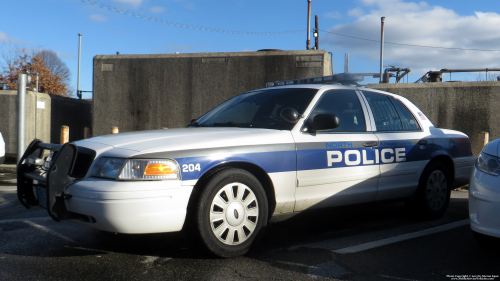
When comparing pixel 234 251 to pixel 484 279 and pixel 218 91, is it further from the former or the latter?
pixel 218 91

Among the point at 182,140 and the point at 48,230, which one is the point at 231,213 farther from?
the point at 48,230

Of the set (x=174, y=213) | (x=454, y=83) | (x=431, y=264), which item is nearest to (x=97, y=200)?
(x=174, y=213)

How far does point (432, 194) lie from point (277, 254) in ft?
7.80

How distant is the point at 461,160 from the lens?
5543 mm

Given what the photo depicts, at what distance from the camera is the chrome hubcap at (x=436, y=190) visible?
16.9 ft

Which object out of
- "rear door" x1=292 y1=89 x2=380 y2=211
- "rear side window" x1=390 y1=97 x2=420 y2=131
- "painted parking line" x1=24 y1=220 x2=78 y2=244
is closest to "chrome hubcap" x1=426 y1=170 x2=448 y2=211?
Result: "rear side window" x1=390 y1=97 x2=420 y2=131

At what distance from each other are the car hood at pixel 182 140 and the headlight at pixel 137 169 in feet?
0.23

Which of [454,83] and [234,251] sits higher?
[454,83]

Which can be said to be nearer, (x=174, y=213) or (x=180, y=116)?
(x=174, y=213)

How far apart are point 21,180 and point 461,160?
4.83 m

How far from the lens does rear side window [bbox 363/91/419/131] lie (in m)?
4.88

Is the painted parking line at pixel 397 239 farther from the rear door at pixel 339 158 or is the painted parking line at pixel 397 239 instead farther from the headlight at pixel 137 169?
the headlight at pixel 137 169

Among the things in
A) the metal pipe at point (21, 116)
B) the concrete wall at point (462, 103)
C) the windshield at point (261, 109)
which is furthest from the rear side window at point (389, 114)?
the metal pipe at point (21, 116)

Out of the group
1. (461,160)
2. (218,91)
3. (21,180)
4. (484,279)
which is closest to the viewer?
(484,279)
